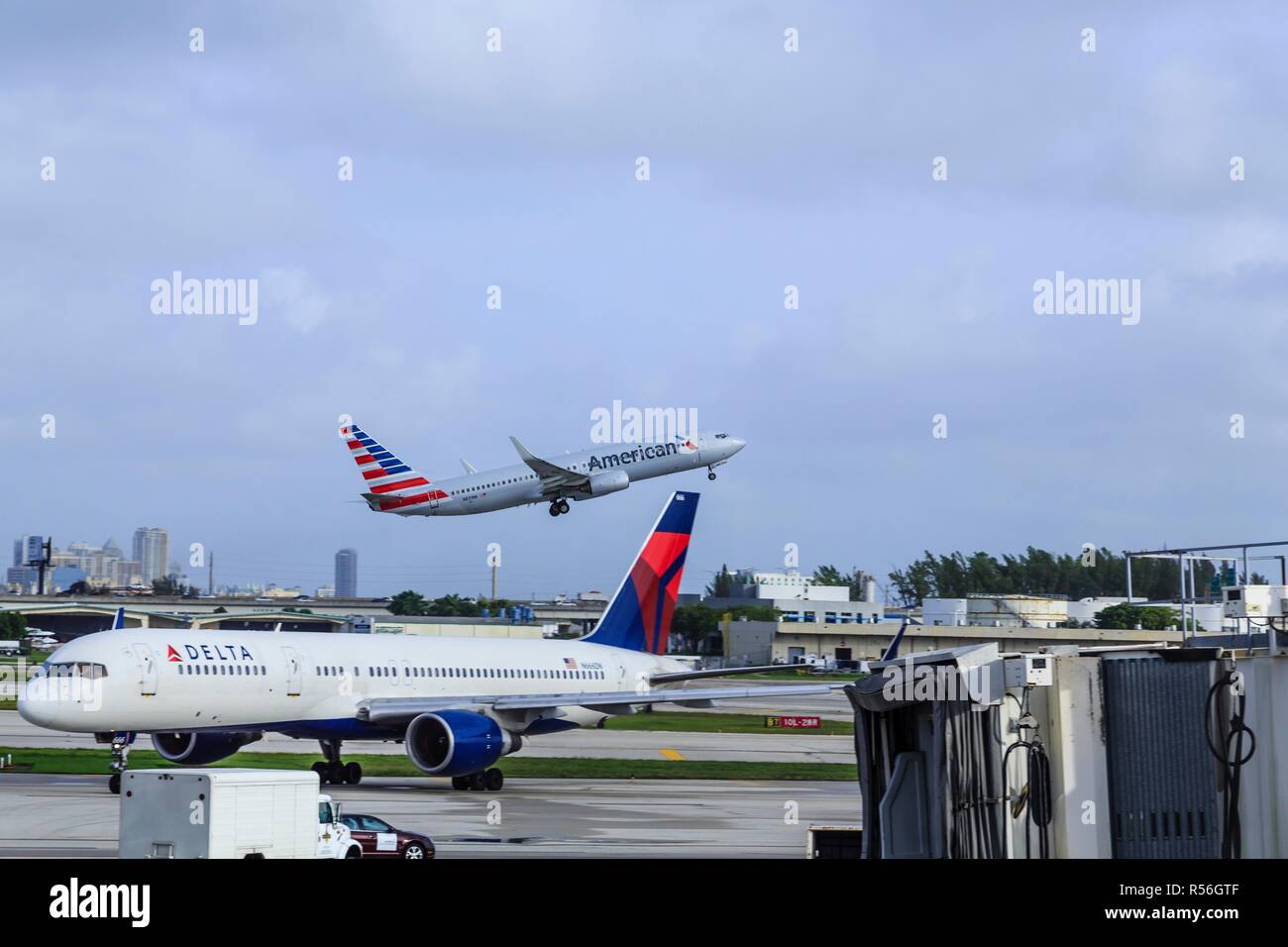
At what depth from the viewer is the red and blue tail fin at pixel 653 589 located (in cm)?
6034

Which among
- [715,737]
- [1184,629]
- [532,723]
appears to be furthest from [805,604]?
[1184,629]

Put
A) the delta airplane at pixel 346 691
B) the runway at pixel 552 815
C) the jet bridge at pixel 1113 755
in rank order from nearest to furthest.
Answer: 1. the jet bridge at pixel 1113 755
2. the runway at pixel 552 815
3. the delta airplane at pixel 346 691

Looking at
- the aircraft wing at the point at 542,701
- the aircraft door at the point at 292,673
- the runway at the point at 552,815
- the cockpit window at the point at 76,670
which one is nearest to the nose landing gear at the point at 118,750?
the runway at the point at 552,815

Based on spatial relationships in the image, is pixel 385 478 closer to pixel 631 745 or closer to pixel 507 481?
pixel 507 481

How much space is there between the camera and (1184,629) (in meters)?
20.1

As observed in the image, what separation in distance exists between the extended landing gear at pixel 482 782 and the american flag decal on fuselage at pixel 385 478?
34740 millimetres

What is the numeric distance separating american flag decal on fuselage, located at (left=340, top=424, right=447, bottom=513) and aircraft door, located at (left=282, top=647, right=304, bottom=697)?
3637cm

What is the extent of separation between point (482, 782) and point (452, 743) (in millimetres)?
3863

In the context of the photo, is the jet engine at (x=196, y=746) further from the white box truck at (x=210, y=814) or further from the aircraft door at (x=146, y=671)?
the white box truck at (x=210, y=814)

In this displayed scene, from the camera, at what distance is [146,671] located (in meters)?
43.8

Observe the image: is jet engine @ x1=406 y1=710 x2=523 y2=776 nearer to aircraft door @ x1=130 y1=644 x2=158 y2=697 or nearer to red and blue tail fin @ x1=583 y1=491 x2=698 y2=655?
aircraft door @ x1=130 y1=644 x2=158 y2=697
